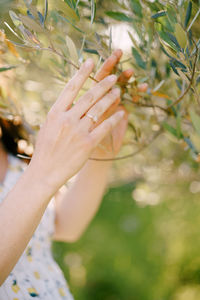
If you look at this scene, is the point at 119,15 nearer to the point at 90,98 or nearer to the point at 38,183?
the point at 90,98

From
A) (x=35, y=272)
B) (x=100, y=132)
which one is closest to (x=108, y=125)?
(x=100, y=132)

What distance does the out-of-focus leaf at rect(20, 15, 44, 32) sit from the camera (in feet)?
2.07

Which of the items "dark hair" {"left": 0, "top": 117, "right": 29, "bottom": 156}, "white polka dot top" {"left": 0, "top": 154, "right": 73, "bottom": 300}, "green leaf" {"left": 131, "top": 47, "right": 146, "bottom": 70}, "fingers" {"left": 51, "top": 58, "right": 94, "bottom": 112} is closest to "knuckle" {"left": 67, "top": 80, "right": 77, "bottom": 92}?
"fingers" {"left": 51, "top": 58, "right": 94, "bottom": 112}

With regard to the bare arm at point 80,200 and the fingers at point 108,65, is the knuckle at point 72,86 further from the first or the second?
the bare arm at point 80,200

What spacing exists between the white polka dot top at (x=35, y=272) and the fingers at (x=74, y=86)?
630 mm

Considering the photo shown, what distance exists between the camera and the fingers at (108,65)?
746 millimetres

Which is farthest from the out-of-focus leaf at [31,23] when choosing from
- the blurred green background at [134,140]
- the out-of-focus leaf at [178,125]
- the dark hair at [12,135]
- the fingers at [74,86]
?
the dark hair at [12,135]

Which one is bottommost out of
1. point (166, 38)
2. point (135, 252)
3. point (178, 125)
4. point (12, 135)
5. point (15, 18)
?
point (135, 252)

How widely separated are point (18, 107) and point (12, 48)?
30 cm

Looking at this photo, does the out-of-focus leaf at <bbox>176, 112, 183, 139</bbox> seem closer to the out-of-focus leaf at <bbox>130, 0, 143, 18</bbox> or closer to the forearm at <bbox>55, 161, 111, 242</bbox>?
the out-of-focus leaf at <bbox>130, 0, 143, 18</bbox>

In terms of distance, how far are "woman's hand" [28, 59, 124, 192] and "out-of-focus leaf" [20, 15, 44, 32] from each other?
118mm

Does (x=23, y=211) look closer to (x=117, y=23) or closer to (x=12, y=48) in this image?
(x=12, y=48)

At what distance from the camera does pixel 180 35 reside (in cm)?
56

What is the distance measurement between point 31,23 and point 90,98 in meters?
0.19
